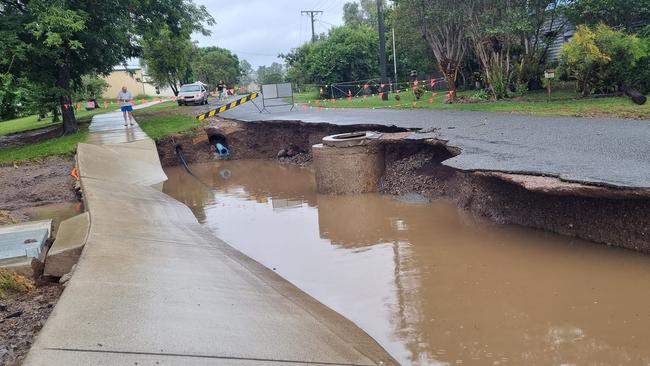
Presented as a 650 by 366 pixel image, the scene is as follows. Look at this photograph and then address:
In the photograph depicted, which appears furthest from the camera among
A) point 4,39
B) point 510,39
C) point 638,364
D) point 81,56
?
point 510,39

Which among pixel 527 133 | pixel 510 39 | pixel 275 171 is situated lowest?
pixel 275 171

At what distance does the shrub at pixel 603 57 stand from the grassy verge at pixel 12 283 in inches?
672

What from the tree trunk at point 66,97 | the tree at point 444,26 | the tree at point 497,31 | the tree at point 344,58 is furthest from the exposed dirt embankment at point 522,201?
the tree at point 344,58

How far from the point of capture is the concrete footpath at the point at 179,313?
11.2ft

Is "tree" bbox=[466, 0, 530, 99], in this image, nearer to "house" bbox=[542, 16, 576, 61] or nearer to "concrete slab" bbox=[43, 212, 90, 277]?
"house" bbox=[542, 16, 576, 61]

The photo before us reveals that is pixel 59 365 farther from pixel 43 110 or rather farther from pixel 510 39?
pixel 43 110

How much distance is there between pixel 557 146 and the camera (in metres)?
8.91

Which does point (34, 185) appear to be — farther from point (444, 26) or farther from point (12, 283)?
point (444, 26)

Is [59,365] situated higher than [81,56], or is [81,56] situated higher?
[81,56]

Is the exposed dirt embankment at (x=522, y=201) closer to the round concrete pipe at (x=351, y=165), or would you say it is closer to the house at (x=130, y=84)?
the round concrete pipe at (x=351, y=165)

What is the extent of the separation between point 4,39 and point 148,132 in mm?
5242

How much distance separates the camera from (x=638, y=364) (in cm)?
417

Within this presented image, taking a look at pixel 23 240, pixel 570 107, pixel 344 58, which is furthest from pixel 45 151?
pixel 344 58

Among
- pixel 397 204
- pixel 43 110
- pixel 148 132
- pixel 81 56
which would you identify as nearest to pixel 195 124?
pixel 148 132
